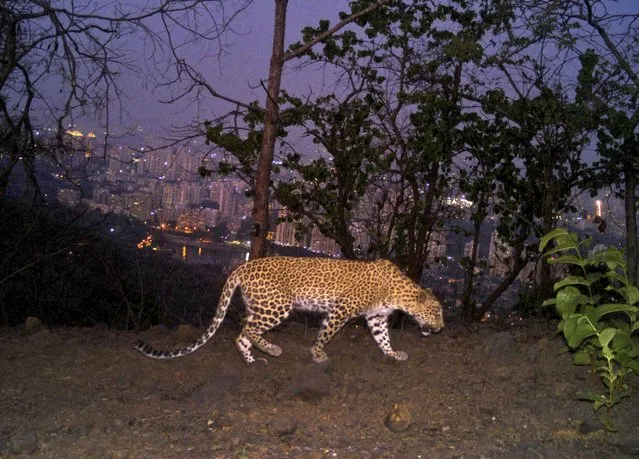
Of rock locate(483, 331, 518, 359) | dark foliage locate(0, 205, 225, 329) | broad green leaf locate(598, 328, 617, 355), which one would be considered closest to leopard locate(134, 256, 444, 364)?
rock locate(483, 331, 518, 359)

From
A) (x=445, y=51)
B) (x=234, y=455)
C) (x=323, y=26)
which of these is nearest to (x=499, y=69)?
(x=445, y=51)

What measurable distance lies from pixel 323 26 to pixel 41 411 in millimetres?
6744

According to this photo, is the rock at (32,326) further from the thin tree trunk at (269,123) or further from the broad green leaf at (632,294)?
the broad green leaf at (632,294)

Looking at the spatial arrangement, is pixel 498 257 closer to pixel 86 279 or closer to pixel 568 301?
pixel 568 301

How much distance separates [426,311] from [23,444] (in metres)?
4.81

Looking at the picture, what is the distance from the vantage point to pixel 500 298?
1299 centimetres

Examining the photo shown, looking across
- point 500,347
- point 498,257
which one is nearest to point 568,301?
point 500,347

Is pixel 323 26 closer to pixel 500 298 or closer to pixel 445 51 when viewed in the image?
pixel 445 51

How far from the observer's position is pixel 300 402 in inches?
253

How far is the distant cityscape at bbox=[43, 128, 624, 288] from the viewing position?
10.4 meters

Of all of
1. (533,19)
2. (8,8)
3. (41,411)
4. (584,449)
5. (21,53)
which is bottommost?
(41,411)

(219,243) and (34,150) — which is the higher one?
(34,150)

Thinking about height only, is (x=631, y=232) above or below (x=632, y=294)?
Result: above

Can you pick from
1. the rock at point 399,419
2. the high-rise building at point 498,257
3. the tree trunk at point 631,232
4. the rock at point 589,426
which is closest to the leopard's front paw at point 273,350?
the rock at point 399,419
